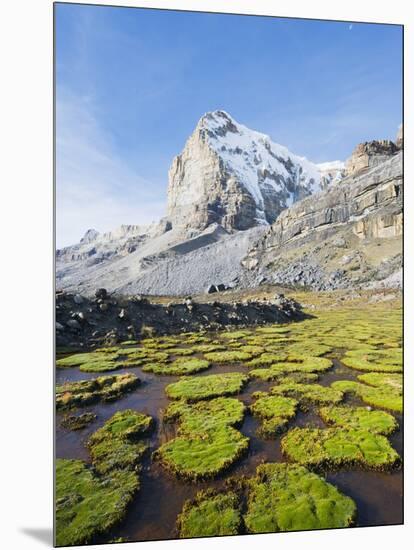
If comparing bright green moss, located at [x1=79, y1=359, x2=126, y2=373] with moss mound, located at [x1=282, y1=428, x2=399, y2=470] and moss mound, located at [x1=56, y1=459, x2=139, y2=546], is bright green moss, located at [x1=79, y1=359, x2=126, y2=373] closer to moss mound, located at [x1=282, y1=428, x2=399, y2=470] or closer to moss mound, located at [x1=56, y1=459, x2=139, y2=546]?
moss mound, located at [x1=56, y1=459, x2=139, y2=546]

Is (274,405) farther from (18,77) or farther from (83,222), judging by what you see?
(18,77)

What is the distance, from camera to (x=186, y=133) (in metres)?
7.50

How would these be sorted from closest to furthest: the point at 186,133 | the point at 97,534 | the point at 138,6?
the point at 97,534 < the point at 138,6 < the point at 186,133

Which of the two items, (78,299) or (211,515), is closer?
(211,515)

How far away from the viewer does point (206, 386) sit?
7164 millimetres

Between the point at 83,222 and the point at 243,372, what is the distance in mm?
4407

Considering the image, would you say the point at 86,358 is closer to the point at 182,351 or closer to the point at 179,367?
the point at 179,367

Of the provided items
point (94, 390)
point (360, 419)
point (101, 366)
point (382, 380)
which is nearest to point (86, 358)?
point (101, 366)

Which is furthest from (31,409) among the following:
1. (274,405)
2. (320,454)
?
(320,454)

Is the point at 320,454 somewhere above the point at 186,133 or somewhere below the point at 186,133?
below

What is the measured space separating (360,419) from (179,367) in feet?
11.8

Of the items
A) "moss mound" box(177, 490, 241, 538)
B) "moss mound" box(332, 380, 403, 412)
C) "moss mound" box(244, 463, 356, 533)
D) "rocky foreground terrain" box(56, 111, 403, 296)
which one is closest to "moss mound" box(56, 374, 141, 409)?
"rocky foreground terrain" box(56, 111, 403, 296)

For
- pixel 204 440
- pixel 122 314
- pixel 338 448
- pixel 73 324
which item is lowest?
pixel 338 448

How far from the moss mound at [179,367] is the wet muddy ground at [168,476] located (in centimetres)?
12
